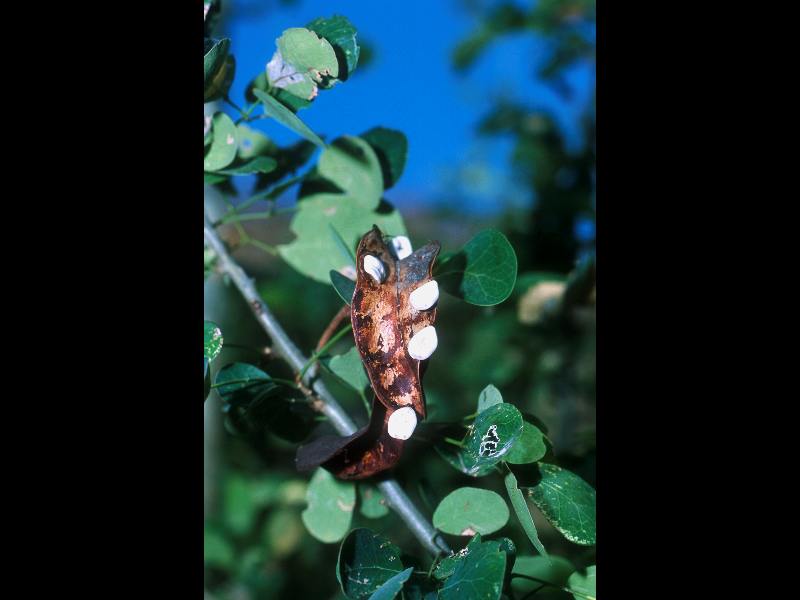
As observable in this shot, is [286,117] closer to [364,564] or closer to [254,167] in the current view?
[254,167]

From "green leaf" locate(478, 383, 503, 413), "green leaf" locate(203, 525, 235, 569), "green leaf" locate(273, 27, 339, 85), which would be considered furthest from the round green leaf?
"green leaf" locate(203, 525, 235, 569)

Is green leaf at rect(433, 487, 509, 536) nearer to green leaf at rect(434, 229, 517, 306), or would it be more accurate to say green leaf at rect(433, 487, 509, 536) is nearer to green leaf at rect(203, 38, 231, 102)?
green leaf at rect(434, 229, 517, 306)

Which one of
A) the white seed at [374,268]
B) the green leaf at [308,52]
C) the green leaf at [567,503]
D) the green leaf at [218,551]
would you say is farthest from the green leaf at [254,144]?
the green leaf at [218,551]

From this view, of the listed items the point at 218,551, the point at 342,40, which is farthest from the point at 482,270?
the point at 218,551
